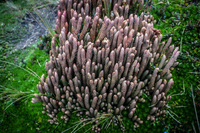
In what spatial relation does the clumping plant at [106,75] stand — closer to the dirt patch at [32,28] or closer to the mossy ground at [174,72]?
the mossy ground at [174,72]

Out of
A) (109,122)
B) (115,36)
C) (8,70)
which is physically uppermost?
(115,36)

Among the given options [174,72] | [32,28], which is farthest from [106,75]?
[32,28]

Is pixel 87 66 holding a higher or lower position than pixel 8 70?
higher

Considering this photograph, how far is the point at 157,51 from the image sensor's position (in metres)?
3.31

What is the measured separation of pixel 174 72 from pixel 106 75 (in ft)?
5.67

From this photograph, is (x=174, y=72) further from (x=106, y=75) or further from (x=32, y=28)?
(x=32, y=28)

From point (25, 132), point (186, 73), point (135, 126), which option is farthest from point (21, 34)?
point (186, 73)

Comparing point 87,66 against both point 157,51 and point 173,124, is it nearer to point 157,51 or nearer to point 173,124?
point 157,51

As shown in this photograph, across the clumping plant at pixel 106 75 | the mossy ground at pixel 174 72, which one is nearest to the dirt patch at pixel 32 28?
the mossy ground at pixel 174 72

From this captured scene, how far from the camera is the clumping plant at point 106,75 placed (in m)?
2.74

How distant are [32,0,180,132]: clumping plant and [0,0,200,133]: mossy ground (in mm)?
204

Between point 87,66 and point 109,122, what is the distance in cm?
112

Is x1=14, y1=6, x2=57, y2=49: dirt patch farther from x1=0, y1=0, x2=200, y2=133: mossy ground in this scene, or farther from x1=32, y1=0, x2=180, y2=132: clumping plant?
x1=32, y1=0, x2=180, y2=132: clumping plant

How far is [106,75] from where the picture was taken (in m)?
2.93
